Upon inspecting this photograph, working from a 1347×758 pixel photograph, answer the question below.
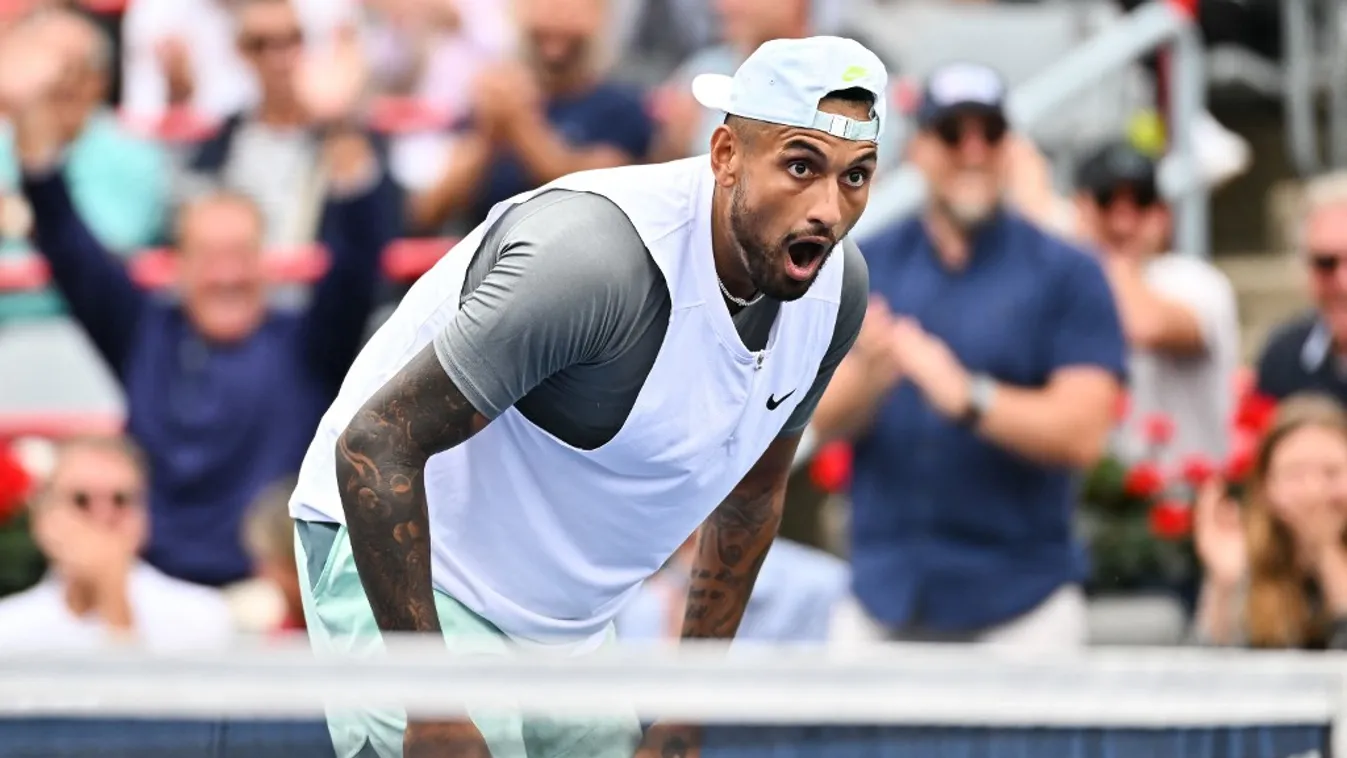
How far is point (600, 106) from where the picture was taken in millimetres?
7098

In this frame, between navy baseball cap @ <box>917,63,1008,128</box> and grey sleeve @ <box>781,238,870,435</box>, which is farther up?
grey sleeve @ <box>781,238,870,435</box>

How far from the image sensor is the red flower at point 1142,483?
6.58 meters

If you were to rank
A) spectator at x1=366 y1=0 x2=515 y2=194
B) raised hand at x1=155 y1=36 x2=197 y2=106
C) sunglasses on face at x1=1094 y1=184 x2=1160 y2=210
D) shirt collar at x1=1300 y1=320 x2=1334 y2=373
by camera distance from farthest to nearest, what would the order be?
raised hand at x1=155 y1=36 x2=197 y2=106 → spectator at x1=366 y1=0 x2=515 y2=194 → sunglasses on face at x1=1094 y1=184 x2=1160 y2=210 → shirt collar at x1=1300 y1=320 x2=1334 y2=373

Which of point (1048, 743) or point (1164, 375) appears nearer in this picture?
point (1048, 743)

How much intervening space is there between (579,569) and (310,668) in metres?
0.90

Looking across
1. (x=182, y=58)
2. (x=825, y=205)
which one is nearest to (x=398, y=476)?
(x=825, y=205)

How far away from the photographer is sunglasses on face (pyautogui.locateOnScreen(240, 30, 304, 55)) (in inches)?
290

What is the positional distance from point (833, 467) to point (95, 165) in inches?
108

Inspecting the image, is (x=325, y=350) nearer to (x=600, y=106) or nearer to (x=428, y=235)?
(x=428, y=235)

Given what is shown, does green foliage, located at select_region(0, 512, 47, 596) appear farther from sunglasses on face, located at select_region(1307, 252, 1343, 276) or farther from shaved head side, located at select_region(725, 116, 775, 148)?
shaved head side, located at select_region(725, 116, 775, 148)

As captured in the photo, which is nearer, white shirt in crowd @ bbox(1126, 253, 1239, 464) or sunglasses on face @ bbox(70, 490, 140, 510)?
sunglasses on face @ bbox(70, 490, 140, 510)

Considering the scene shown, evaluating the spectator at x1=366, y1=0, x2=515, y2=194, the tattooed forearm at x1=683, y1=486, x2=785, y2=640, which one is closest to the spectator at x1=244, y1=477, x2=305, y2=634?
the spectator at x1=366, y1=0, x2=515, y2=194

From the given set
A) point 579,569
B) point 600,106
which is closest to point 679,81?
point 600,106

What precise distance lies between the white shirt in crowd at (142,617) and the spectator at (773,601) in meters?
1.13
